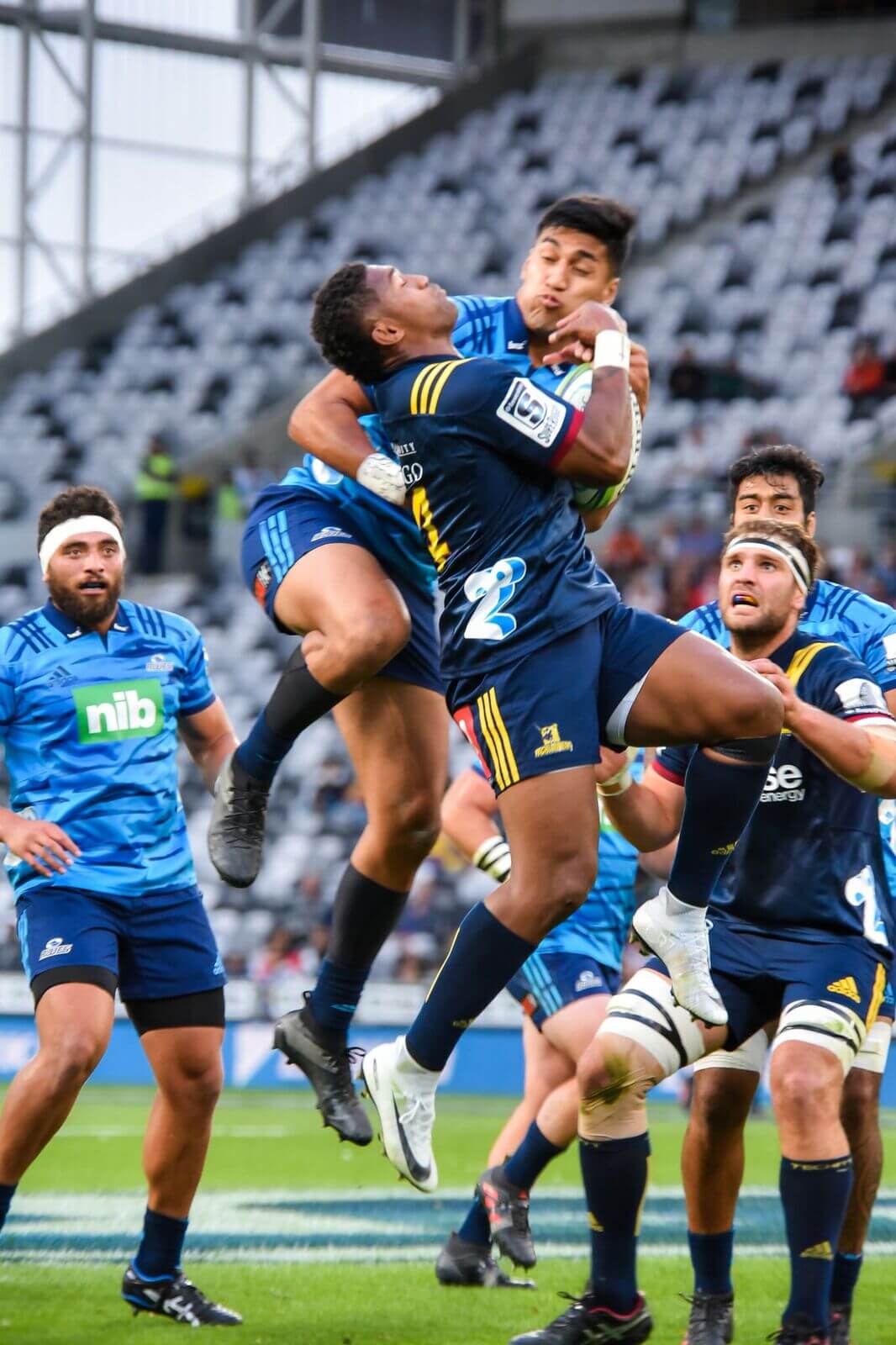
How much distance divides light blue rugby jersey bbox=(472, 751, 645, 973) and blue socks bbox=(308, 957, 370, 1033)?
1.79 metres

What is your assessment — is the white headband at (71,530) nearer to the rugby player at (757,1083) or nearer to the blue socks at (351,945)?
the blue socks at (351,945)

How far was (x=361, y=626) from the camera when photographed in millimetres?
5242

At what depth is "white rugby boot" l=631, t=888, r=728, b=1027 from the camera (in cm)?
483

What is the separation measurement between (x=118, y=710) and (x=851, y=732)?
2.46 metres

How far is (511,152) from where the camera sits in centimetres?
2825

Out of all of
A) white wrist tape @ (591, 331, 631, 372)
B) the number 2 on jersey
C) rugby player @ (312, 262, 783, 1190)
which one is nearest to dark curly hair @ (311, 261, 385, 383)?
rugby player @ (312, 262, 783, 1190)

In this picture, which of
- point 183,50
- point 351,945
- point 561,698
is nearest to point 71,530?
point 351,945

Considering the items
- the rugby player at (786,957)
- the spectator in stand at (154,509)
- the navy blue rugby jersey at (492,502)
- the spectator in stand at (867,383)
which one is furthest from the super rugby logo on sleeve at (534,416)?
the spectator in stand at (867,383)

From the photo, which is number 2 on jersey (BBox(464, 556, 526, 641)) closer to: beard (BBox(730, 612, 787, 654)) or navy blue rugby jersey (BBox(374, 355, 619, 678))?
navy blue rugby jersey (BBox(374, 355, 619, 678))

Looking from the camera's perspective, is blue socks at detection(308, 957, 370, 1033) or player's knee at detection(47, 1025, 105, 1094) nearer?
player's knee at detection(47, 1025, 105, 1094)

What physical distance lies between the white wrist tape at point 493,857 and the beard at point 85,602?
6.25 ft

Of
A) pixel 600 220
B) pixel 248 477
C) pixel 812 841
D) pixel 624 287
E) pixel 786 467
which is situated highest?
pixel 624 287

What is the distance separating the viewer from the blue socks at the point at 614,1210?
5031 millimetres

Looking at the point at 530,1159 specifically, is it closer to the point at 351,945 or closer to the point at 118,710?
the point at 351,945
